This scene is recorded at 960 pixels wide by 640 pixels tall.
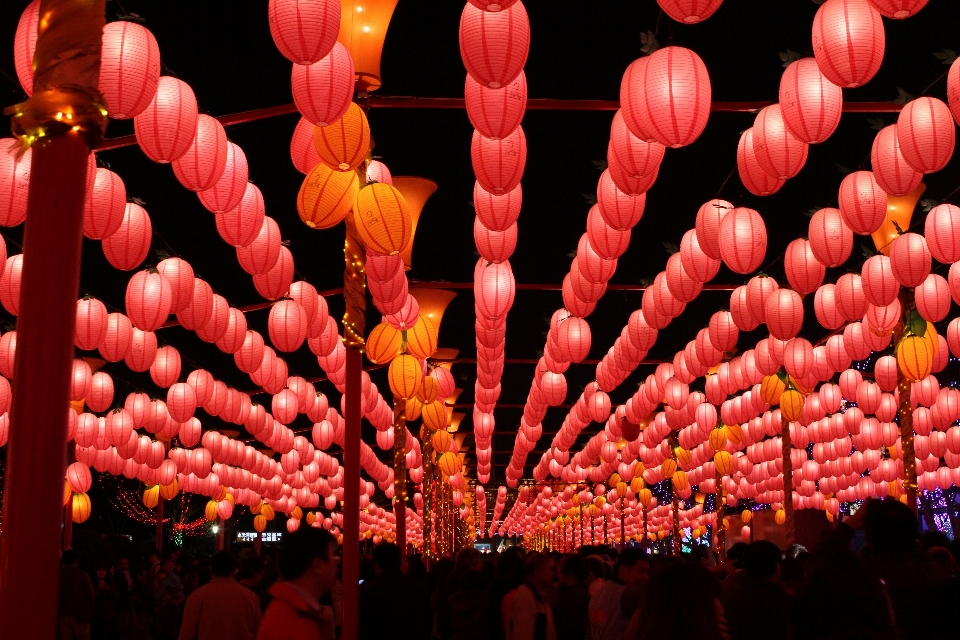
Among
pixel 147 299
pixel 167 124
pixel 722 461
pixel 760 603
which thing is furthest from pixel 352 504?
pixel 722 461

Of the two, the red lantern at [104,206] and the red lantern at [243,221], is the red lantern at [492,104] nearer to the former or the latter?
the red lantern at [243,221]

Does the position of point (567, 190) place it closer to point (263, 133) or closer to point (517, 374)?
point (263, 133)

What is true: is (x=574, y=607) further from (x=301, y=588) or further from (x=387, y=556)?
(x=301, y=588)

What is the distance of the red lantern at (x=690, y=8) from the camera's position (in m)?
5.24

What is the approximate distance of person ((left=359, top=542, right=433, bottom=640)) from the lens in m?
6.65

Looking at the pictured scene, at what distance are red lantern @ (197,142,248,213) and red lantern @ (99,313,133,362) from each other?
397 cm

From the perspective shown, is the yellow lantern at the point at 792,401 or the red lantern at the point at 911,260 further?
the yellow lantern at the point at 792,401

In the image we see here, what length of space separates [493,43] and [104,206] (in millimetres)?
3815

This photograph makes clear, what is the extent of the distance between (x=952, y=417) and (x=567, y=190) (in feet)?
25.0

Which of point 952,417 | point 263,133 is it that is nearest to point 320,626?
point 263,133

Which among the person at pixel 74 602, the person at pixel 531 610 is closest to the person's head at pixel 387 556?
the person at pixel 531 610

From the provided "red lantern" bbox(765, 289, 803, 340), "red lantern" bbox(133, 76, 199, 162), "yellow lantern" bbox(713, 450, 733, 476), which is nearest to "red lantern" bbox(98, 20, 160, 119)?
"red lantern" bbox(133, 76, 199, 162)

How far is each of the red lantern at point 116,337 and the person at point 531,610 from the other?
6.81 metres

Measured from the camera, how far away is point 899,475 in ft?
83.1
